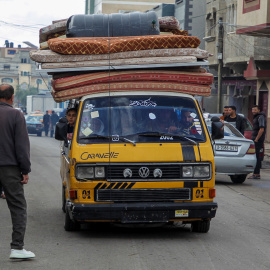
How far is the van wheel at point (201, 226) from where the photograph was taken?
9656 mm

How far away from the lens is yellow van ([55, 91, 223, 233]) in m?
8.91

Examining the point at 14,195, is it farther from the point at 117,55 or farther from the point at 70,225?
the point at 117,55

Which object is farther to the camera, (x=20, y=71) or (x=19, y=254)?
(x=20, y=71)

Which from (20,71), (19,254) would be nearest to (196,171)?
(19,254)

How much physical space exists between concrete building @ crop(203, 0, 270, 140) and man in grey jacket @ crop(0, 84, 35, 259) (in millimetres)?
23135

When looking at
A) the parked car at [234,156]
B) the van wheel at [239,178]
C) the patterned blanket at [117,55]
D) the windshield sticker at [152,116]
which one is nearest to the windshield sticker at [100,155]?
the windshield sticker at [152,116]

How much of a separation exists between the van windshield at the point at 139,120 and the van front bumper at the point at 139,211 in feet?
2.76

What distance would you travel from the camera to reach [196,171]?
Answer: 357 inches

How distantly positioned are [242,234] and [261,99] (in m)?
28.1

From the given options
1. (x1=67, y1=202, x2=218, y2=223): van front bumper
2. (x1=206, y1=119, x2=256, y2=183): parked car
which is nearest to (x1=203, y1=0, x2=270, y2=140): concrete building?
(x1=206, y1=119, x2=256, y2=183): parked car

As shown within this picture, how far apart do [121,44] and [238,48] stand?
28.9 metres

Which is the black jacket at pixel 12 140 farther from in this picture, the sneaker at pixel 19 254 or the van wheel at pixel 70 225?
the van wheel at pixel 70 225

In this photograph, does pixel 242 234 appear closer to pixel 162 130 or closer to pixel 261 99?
pixel 162 130

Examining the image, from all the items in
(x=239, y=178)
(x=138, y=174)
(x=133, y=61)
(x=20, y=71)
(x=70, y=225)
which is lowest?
(x=20, y=71)
